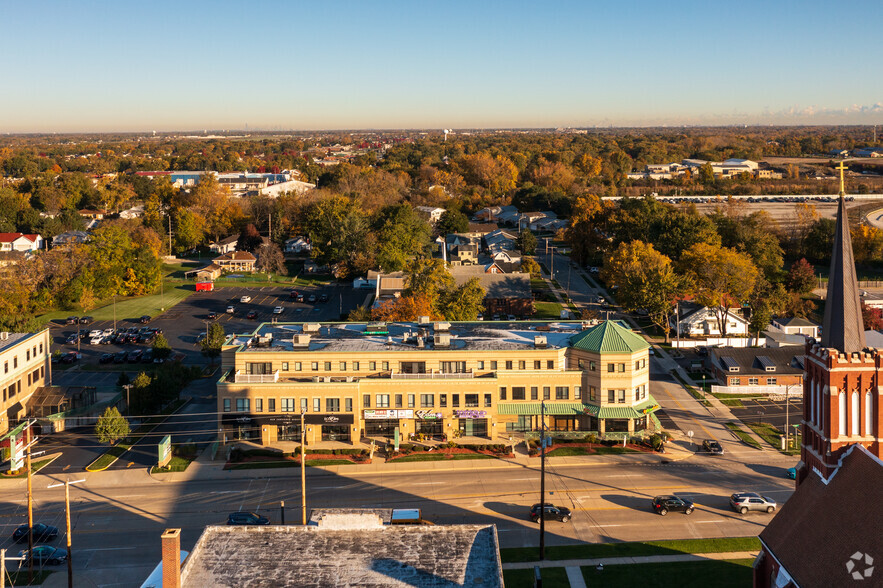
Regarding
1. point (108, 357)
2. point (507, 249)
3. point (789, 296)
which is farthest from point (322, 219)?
point (789, 296)

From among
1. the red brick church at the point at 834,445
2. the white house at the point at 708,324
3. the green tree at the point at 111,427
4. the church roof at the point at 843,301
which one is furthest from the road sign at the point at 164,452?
the white house at the point at 708,324

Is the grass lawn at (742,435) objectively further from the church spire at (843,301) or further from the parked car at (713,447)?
the church spire at (843,301)

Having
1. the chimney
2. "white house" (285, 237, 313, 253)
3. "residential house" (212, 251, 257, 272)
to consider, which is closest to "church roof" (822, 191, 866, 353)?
the chimney

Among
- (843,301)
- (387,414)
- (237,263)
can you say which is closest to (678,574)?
(843,301)

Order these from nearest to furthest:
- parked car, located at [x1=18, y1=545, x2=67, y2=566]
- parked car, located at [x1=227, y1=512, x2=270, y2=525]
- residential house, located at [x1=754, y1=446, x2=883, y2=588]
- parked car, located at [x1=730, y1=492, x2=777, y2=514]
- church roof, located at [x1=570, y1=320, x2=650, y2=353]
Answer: residential house, located at [x1=754, y1=446, x2=883, y2=588] < parked car, located at [x1=18, y1=545, x2=67, y2=566] < parked car, located at [x1=227, y1=512, x2=270, y2=525] < parked car, located at [x1=730, y1=492, x2=777, y2=514] < church roof, located at [x1=570, y1=320, x2=650, y2=353]

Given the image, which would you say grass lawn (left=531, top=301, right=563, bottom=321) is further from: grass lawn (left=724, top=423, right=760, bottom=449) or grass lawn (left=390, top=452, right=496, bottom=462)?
grass lawn (left=390, top=452, right=496, bottom=462)

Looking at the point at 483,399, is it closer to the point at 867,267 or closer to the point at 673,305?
the point at 673,305

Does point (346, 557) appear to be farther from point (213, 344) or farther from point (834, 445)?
point (213, 344)
